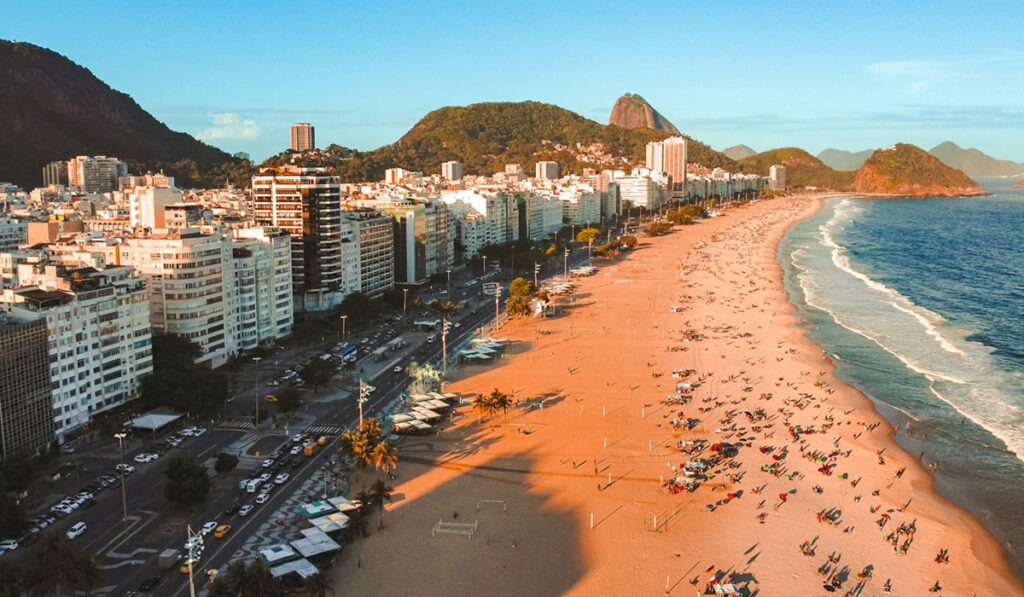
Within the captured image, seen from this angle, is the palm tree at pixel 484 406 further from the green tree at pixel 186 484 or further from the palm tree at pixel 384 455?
the green tree at pixel 186 484

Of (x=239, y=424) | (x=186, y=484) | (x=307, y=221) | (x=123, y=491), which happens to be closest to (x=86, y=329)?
(x=239, y=424)

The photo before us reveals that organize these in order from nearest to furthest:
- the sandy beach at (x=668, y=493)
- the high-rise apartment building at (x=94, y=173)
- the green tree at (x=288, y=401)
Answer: the sandy beach at (x=668, y=493), the green tree at (x=288, y=401), the high-rise apartment building at (x=94, y=173)


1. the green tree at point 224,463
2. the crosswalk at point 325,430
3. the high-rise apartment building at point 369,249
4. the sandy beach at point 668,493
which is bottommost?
the sandy beach at point 668,493

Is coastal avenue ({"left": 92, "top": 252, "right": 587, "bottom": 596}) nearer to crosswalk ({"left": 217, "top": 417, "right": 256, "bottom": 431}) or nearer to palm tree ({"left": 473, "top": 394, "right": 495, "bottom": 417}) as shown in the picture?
crosswalk ({"left": 217, "top": 417, "right": 256, "bottom": 431})

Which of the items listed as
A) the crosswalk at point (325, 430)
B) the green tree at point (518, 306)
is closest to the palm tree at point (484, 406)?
the crosswalk at point (325, 430)

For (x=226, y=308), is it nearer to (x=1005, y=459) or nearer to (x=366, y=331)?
(x=366, y=331)

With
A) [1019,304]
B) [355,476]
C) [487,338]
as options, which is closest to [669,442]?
[355,476]

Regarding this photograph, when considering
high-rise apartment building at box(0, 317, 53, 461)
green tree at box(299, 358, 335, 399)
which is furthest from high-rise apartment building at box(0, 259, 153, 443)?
green tree at box(299, 358, 335, 399)
